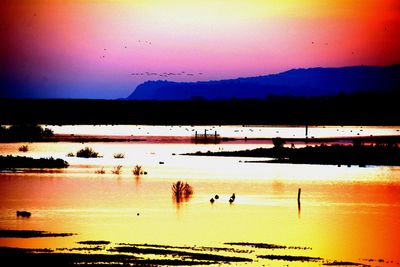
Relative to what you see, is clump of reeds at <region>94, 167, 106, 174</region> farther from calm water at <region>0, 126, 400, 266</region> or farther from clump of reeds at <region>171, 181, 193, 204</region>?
clump of reeds at <region>171, 181, 193, 204</region>

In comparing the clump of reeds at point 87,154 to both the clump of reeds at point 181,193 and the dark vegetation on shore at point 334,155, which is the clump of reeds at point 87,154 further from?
the clump of reeds at point 181,193

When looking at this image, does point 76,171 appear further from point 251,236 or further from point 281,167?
point 251,236

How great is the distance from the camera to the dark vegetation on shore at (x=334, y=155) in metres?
72.2

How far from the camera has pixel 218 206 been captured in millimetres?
43812

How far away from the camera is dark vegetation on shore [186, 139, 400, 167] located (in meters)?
72.2

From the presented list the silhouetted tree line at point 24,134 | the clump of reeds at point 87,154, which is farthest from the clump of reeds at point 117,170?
the silhouetted tree line at point 24,134

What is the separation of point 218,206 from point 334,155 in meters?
31.9

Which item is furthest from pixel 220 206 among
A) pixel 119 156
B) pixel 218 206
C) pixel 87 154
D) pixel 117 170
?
pixel 119 156

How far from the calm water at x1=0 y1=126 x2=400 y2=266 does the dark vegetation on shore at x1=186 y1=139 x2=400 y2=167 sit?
3.07 meters

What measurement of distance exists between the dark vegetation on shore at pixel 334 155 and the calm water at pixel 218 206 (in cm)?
307

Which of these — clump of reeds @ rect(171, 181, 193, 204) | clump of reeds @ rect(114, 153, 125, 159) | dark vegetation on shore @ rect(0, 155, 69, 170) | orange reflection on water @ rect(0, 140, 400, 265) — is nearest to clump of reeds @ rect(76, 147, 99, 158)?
clump of reeds @ rect(114, 153, 125, 159)

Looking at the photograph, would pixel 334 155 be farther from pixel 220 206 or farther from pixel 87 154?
pixel 220 206

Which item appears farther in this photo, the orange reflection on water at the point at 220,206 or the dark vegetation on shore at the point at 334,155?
the dark vegetation on shore at the point at 334,155

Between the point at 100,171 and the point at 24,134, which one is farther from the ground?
the point at 24,134
